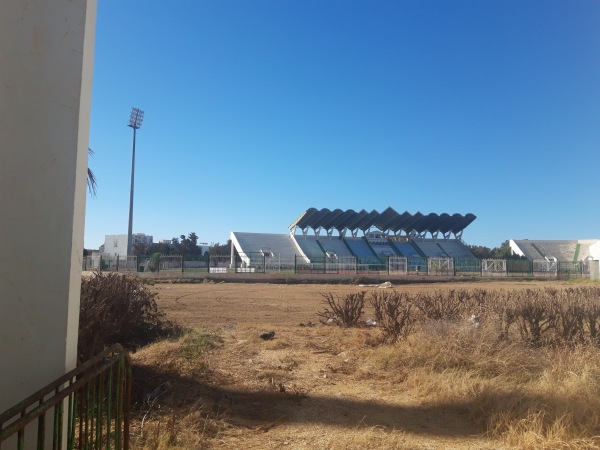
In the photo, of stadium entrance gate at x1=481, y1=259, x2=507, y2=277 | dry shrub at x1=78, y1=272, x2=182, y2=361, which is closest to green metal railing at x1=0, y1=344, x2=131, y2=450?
dry shrub at x1=78, y1=272, x2=182, y2=361

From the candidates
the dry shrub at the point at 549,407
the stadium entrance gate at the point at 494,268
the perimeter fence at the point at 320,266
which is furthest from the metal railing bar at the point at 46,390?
the stadium entrance gate at the point at 494,268

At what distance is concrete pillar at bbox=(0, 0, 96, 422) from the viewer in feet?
9.78

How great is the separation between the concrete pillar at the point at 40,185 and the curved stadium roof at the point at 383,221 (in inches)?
2881

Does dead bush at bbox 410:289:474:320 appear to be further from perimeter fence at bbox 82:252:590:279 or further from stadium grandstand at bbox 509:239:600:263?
stadium grandstand at bbox 509:239:600:263

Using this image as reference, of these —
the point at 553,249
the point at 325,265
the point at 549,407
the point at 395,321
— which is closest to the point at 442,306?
the point at 395,321

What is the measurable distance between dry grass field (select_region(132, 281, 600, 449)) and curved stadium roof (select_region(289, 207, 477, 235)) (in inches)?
2681

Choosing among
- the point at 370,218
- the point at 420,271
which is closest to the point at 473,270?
the point at 420,271

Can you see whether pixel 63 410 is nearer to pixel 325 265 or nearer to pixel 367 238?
pixel 325 265

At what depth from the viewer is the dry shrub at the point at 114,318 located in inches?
267

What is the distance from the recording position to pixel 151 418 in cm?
501

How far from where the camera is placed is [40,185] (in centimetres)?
309

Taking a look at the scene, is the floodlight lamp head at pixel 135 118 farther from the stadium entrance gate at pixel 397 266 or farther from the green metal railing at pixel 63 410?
the green metal railing at pixel 63 410

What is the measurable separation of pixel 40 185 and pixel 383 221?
8093cm

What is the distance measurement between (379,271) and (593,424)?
43616mm
